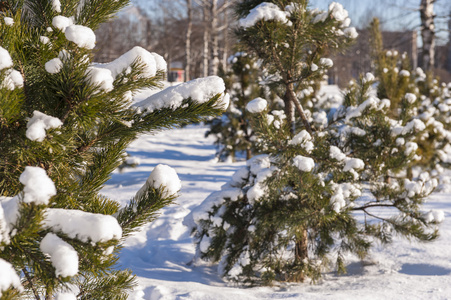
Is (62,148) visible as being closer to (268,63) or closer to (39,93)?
(39,93)

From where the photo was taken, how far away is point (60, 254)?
3.43 ft

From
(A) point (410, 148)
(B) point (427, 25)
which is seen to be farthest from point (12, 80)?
(B) point (427, 25)

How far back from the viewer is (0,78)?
1133mm

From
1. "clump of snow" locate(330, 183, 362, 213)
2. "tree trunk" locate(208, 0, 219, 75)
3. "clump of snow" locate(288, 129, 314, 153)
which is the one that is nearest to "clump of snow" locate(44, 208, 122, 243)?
"clump of snow" locate(288, 129, 314, 153)

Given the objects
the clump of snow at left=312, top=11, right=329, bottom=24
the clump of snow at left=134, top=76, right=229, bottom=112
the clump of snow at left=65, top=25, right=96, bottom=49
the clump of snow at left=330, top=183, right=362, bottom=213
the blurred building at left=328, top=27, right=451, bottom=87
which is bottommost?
the clump of snow at left=330, top=183, right=362, bottom=213

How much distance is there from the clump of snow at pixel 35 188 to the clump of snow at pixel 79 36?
0.44m

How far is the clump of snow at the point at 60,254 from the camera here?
103 cm

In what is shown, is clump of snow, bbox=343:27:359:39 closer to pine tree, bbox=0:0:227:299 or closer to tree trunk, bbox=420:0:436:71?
pine tree, bbox=0:0:227:299

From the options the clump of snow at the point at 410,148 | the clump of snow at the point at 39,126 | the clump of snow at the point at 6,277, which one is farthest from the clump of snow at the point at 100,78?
the clump of snow at the point at 410,148

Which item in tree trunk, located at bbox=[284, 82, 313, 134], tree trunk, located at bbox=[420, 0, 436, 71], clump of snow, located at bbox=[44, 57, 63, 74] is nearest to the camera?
clump of snow, located at bbox=[44, 57, 63, 74]

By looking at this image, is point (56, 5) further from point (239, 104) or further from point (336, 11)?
point (239, 104)

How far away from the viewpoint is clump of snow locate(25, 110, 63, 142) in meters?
1.17

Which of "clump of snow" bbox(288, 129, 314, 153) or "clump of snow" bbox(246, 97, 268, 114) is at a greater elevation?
"clump of snow" bbox(246, 97, 268, 114)

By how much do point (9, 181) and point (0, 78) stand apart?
20.6 inches
